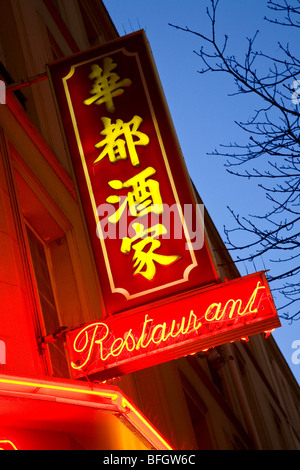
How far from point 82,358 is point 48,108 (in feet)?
17.6

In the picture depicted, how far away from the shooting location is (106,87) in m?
8.02

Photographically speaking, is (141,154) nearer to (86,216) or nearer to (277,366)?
(86,216)

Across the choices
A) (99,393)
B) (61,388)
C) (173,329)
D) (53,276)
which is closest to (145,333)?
(173,329)

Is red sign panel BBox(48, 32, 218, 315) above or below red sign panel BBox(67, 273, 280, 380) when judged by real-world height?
above

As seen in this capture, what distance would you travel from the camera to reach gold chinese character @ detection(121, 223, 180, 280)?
6.76 meters

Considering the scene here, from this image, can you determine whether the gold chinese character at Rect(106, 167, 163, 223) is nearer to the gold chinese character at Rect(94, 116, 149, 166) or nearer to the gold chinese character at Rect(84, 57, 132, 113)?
the gold chinese character at Rect(94, 116, 149, 166)

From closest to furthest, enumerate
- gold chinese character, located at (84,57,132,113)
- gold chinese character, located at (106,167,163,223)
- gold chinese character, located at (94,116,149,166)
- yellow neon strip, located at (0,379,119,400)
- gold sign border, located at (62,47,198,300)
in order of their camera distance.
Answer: yellow neon strip, located at (0,379,119,400) → gold sign border, located at (62,47,198,300) → gold chinese character, located at (106,167,163,223) → gold chinese character, located at (94,116,149,166) → gold chinese character, located at (84,57,132,113)

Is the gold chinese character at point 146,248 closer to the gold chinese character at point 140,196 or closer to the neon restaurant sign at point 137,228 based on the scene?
the neon restaurant sign at point 137,228

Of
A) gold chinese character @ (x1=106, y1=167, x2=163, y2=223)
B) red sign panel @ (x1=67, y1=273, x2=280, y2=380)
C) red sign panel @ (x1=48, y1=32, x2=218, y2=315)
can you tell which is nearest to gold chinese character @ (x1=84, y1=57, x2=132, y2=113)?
red sign panel @ (x1=48, y1=32, x2=218, y2=315)

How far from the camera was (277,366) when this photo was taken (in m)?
30.0

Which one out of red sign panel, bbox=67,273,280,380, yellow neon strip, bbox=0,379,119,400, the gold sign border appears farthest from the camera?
the gold sign border

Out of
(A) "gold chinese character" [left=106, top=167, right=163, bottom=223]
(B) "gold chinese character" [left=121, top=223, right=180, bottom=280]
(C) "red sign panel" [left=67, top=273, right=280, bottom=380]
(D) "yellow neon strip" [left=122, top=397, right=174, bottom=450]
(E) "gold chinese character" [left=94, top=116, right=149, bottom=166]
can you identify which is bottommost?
(D) "yellow neon strip" [left=122, top=397, right=174, bottom=450]

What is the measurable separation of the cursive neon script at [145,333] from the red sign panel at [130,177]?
336 mm

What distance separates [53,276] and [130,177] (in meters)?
1.92
